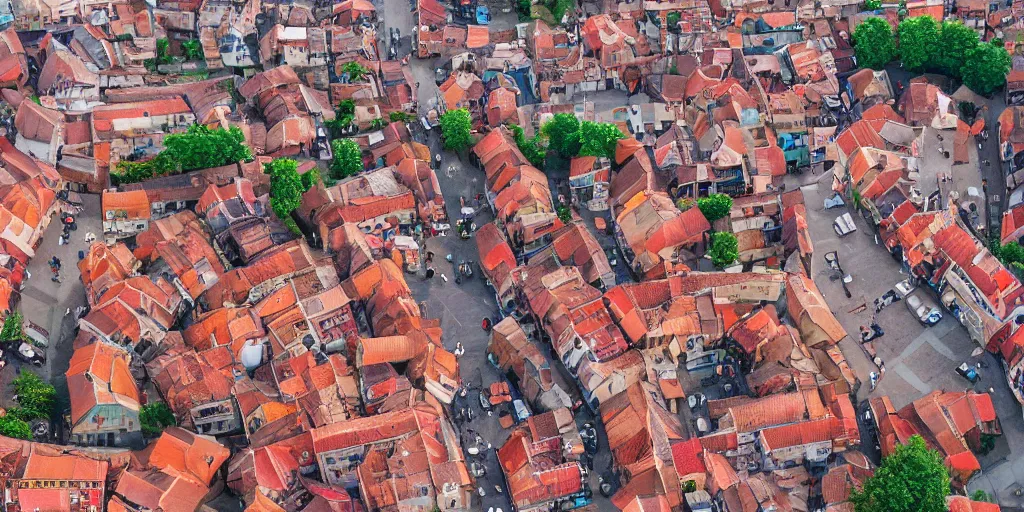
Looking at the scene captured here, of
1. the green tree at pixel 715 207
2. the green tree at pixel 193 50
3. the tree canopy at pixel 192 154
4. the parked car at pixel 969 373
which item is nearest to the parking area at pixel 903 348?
the parked car at pixel 969 373

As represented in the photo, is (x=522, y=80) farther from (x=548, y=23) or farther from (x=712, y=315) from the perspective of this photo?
(x=712, y=315)

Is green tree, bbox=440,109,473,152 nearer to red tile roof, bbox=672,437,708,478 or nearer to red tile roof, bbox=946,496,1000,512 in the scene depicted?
red tile roof, bbox=672,437,708,478

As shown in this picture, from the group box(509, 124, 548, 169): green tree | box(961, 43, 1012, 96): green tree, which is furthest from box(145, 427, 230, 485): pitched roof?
box(961, 43, 1012, 96): green tree

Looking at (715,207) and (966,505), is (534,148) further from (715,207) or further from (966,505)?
(966,505)

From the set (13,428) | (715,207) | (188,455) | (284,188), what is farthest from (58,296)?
(715,207)

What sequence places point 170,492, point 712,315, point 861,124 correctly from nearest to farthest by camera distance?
point 170,492 < point 712,315 < point 861,124

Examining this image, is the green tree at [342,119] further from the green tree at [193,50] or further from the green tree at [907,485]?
the green tree at [907,485]

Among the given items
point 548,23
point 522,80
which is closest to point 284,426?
point 522,80
